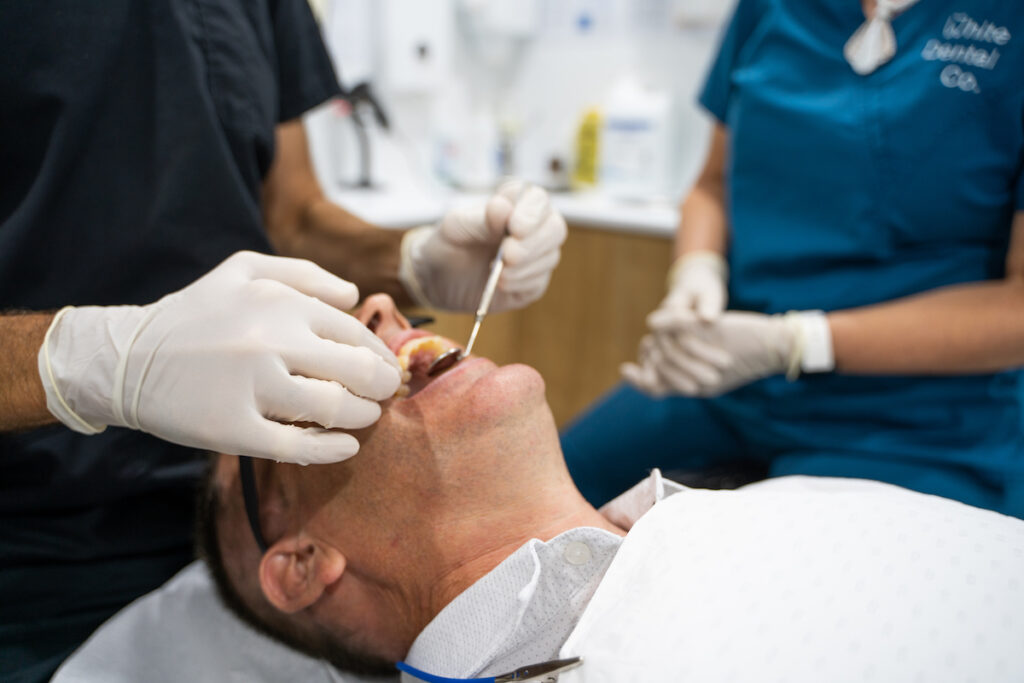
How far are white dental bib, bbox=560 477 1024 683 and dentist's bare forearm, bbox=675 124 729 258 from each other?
3.31ft

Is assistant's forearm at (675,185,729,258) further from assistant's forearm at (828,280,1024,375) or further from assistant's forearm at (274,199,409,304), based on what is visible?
assistant's forearm at (274,199,409,304)

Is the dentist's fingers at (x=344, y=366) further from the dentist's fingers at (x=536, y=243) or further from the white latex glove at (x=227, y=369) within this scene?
the dentist's fingers at (x=536, y=243)

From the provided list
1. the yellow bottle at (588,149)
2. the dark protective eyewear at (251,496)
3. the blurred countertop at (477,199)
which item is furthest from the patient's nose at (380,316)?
the yellow bottle at (588,149)

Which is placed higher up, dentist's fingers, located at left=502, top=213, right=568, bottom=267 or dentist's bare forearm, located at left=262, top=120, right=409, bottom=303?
dentist's fingers, located at left=502, top=213, right=568, bottom=267

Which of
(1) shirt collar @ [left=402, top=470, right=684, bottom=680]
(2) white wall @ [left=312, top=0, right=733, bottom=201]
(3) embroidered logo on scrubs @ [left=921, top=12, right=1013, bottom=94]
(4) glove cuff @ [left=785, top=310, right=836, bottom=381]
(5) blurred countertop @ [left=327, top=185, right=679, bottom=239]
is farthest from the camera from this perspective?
(2) white wall @ [left=312, top=0, right=733, bottom=201]

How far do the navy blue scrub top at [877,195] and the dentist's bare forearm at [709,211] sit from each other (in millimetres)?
169

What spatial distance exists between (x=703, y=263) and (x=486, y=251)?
61 cm

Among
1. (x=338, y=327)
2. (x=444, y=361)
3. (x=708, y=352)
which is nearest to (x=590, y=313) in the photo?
(x=708, y=352)

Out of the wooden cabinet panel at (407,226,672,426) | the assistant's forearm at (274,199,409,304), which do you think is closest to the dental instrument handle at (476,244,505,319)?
the assistant's forearm at (274,199,409,304)

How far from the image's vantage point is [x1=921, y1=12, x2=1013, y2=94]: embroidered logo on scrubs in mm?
1243

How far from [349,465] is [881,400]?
40.7 inches

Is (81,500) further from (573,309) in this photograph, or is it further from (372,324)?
(573,309)

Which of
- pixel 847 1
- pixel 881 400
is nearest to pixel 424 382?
pixel 881 400

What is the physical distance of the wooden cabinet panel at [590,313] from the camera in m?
2.55
